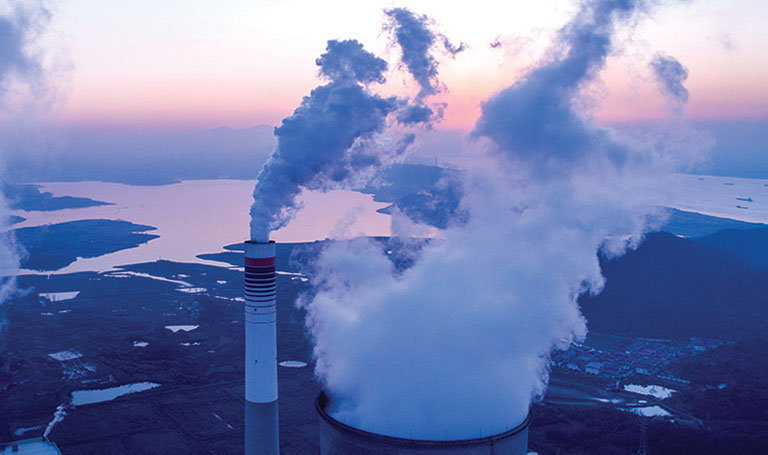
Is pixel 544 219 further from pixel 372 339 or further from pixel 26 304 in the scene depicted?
pixel 26 304

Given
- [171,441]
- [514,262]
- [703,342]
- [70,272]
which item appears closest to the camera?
[514,262]

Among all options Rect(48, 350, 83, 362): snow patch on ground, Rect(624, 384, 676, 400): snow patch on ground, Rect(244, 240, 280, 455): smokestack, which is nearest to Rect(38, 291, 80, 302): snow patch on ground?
Rect(48, 350, 83, 362): snow patch on ground

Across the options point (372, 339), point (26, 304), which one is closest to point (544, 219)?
point (372, 339)

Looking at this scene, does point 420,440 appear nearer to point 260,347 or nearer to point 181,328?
point 260,347

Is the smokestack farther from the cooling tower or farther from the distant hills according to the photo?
the distant hills

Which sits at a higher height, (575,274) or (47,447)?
(575,274)

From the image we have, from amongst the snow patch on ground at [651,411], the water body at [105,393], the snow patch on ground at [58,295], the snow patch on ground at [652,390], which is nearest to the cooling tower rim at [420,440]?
the snow patch on ground at [651,411]

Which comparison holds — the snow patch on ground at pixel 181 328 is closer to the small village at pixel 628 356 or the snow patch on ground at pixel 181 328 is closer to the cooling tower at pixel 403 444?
the small village at pixel 628 356
